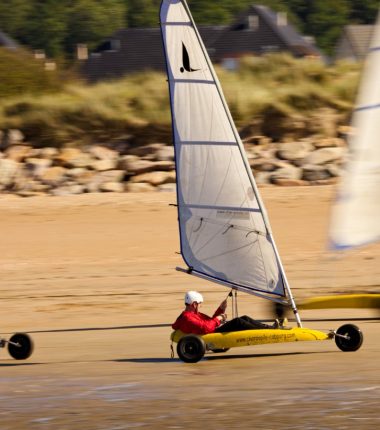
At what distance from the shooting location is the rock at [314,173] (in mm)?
26203

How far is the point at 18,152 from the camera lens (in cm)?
2942

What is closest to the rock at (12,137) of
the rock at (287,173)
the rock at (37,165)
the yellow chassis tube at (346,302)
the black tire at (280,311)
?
the rock at (37,165)

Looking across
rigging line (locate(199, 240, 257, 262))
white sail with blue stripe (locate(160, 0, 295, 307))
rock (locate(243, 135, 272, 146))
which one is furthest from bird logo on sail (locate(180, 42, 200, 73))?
rock (locate(243, 135, 272, 146))

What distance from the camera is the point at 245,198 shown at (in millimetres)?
12516

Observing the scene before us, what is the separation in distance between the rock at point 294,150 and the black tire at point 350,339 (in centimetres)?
1554

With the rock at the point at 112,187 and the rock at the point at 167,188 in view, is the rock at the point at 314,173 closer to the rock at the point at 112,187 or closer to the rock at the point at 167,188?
the rock at the point at 167,188

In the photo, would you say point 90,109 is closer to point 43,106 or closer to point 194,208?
point 43,106

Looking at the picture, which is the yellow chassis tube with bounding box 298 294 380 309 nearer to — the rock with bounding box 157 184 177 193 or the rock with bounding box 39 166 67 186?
the rock with bounding box 157 184 177 193

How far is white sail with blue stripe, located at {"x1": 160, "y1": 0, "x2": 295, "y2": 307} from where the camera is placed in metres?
12.5

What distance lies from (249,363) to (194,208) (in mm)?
1682

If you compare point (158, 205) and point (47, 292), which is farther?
point (158, 205)

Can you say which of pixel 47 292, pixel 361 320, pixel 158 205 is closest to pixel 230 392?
pixel 361 320

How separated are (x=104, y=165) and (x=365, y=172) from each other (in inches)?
657

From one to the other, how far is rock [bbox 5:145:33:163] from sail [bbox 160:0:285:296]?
16.7 m
